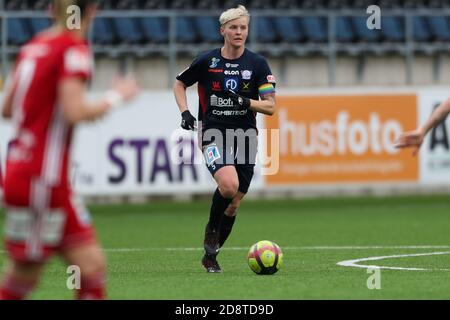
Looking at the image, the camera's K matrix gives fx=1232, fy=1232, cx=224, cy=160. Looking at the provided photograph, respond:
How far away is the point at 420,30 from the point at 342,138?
5.65m

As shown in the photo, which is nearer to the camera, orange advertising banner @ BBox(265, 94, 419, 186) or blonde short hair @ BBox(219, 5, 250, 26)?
blonde short hair @ BBox(219, 5, 250, 26)

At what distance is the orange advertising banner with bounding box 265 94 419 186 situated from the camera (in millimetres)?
21953

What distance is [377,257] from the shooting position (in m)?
12.8

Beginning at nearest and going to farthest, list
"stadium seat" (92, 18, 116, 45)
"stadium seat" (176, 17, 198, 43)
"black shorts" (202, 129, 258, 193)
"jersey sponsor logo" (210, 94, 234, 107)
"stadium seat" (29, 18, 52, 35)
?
"black shorts" (202, 129, 258, 193) < "jersey sponsor logo" (210, 94, 234, 107) < "stadium seat" (29, 18, 52, 35) < "stadium seat" (92, 18, 116, 45) < "stadium seat" (176, 17, 198, 43)

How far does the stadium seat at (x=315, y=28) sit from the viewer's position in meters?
26.1

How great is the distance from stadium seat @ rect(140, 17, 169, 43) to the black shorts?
532 inches

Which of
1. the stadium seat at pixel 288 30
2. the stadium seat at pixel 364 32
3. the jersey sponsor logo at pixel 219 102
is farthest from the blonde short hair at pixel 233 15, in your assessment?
the stadium seat at pixel 288 30

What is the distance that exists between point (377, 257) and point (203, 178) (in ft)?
29.9

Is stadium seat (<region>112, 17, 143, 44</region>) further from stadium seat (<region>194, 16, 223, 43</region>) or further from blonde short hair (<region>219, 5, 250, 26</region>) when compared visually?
blonde short hair (<region>219, 5, 250, 26</region>)

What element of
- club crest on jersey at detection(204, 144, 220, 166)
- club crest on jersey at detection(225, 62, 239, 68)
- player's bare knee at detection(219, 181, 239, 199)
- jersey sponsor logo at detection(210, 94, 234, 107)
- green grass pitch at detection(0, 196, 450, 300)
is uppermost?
club crest on jersey at detection(225, 62, 239, 68)

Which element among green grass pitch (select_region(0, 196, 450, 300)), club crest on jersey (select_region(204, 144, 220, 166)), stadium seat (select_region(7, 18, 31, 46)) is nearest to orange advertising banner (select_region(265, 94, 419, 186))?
green grass pitch (select_region(0, 196, 450, 300))

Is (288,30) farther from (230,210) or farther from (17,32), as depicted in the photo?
(230,210)

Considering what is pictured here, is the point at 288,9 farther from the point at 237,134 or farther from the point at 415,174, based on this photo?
the point at 237,134
